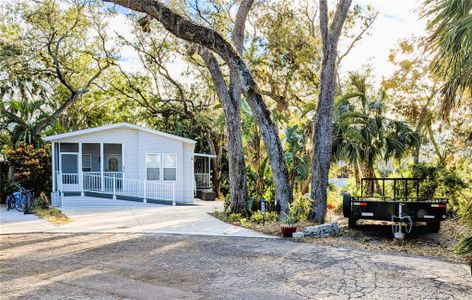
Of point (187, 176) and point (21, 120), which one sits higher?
point (21, 120)

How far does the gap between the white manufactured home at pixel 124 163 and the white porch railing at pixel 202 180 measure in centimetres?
378

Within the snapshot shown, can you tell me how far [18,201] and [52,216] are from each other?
2812 mm

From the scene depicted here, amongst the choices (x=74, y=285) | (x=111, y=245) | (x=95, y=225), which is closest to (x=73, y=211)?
(x=95, y=225)

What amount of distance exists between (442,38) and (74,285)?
6564mm

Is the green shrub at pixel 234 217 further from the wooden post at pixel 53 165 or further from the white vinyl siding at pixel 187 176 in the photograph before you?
the wooden post at pixel 53 165

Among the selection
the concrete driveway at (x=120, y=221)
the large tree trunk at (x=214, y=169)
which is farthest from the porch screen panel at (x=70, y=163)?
the large tree trunk at (x=214, y=169)

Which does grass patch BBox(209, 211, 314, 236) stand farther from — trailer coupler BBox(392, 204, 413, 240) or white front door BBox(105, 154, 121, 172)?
white front door BBox(105, 154, 121, 172)

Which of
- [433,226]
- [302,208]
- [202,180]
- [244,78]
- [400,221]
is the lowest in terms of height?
[433,226]

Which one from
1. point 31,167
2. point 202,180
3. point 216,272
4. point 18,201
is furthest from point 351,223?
point 31,167

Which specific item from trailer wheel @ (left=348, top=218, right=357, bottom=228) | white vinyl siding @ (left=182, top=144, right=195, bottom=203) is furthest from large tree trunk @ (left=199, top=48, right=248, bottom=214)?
white vinyl siding @ (left=182, top=144, right=195, bottom=203)

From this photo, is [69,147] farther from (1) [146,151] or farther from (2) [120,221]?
(2) [120,221]

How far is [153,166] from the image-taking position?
18.6 m

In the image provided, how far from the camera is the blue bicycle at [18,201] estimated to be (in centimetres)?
1420

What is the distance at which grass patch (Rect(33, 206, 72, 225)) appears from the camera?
11.7m
